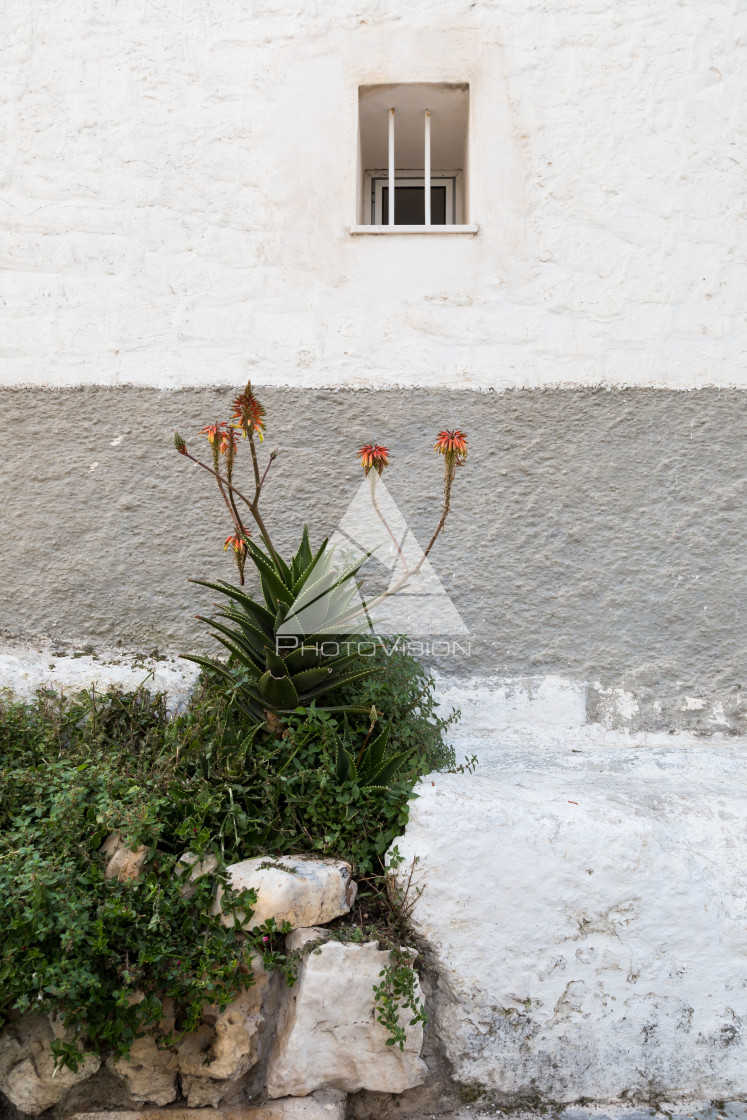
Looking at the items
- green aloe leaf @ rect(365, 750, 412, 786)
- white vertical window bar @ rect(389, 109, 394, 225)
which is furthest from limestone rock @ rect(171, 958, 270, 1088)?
white vertical window bar @ rect(389, 109, 394, 225)

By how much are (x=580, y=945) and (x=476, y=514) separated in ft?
6.16

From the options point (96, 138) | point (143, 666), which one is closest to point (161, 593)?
point (143, 666)

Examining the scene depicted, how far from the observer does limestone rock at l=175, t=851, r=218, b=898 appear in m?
2.46

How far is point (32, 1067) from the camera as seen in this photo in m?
2.28

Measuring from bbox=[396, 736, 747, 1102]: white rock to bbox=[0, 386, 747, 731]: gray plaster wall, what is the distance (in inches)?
42.1

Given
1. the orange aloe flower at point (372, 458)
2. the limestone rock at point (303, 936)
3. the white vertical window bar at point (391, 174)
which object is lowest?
the limestone rock at point (303, 936)

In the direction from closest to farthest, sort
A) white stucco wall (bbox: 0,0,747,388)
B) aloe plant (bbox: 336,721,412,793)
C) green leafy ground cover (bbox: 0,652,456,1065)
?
1. green leafy ground cover (bbox: 0,652,456,1065)
2. aloe plant (bbox: 336,721,412,793)
3. white stucco wall (bbox: 0,0,747,388)

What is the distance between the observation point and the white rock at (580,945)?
8.26ft

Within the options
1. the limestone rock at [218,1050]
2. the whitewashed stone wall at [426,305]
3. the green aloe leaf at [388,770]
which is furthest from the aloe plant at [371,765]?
the whitewashed stone wall at [426,305]

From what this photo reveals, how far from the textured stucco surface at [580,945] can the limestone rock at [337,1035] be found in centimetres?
20

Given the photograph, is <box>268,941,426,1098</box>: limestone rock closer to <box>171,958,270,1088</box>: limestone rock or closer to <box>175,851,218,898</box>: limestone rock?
<box>171,958,270,1088</box>: limestone rock

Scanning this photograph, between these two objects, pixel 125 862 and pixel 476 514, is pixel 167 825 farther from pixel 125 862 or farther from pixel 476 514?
pixel 476 514

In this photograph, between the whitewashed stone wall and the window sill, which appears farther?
the window sill

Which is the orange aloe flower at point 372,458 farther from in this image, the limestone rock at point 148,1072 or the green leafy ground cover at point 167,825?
the limestone rock at point 148,1072
